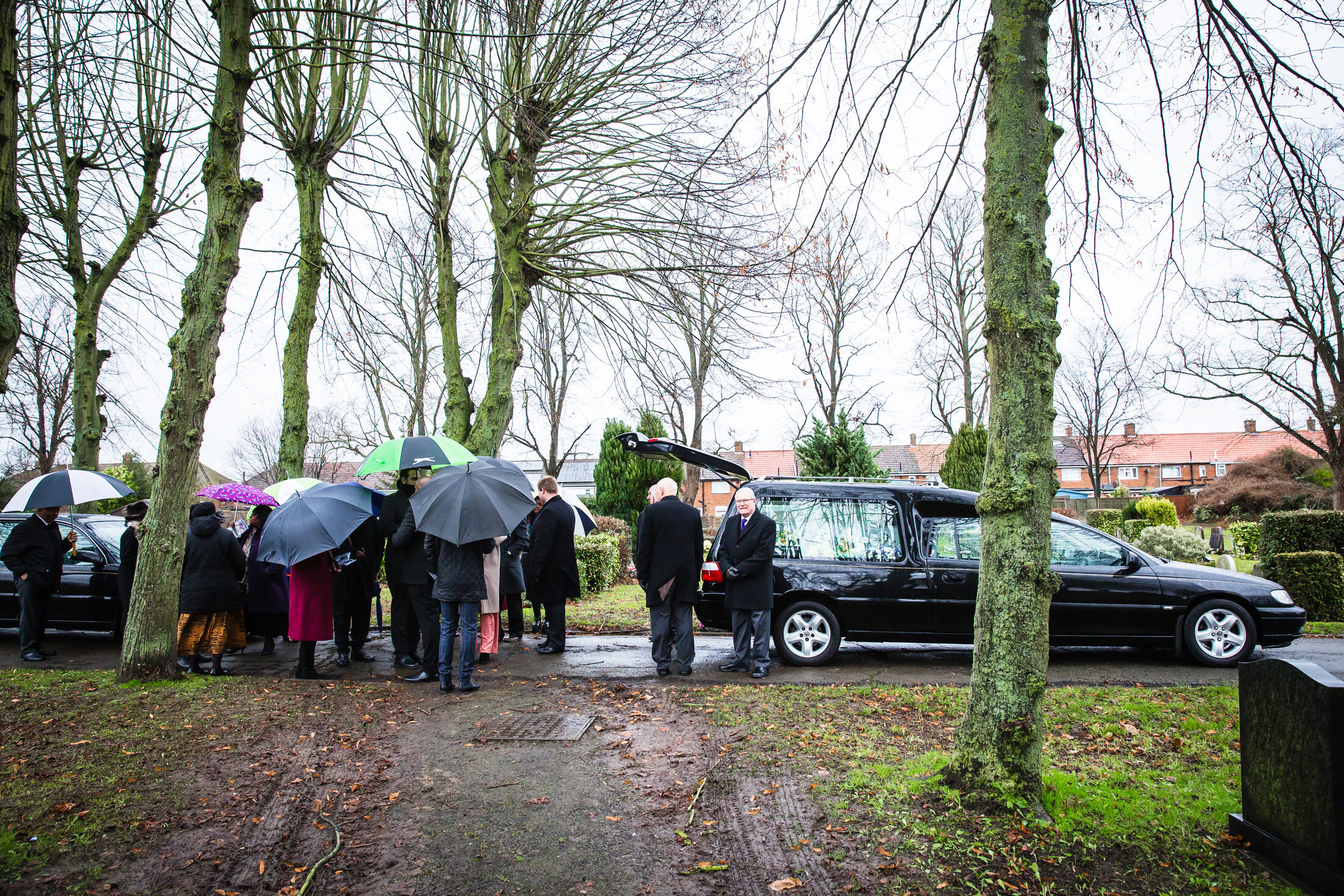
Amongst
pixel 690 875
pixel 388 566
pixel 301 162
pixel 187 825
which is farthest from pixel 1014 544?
pixel 301 162

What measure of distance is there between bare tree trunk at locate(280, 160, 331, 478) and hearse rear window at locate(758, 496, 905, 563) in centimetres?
727

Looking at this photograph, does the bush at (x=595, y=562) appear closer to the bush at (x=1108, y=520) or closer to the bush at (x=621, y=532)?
the bush at (x=621, y=532)

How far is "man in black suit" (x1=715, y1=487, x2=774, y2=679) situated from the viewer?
7422 mm

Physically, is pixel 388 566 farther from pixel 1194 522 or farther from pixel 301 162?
pixel 1194 522

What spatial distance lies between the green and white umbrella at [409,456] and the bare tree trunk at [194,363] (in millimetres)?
1538

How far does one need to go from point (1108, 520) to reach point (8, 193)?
29639 millimetres

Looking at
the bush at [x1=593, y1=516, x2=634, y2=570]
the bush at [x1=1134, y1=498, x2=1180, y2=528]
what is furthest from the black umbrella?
the bush at [x1=1134, y1=498, x2=1180, y2=528]

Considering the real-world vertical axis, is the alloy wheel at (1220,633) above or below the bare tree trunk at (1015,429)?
below

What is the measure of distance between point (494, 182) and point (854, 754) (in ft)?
38.4

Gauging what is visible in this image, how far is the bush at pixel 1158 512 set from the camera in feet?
85.0

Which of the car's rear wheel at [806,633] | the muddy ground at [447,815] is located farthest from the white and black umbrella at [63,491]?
the car's rear wheel at [806,633]

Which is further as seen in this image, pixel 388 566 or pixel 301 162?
pixel 301 162

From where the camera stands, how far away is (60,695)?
6.43m

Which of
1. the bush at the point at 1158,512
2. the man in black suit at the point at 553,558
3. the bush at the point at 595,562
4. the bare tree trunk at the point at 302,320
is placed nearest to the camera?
the man in black suit at the point at 553,558
